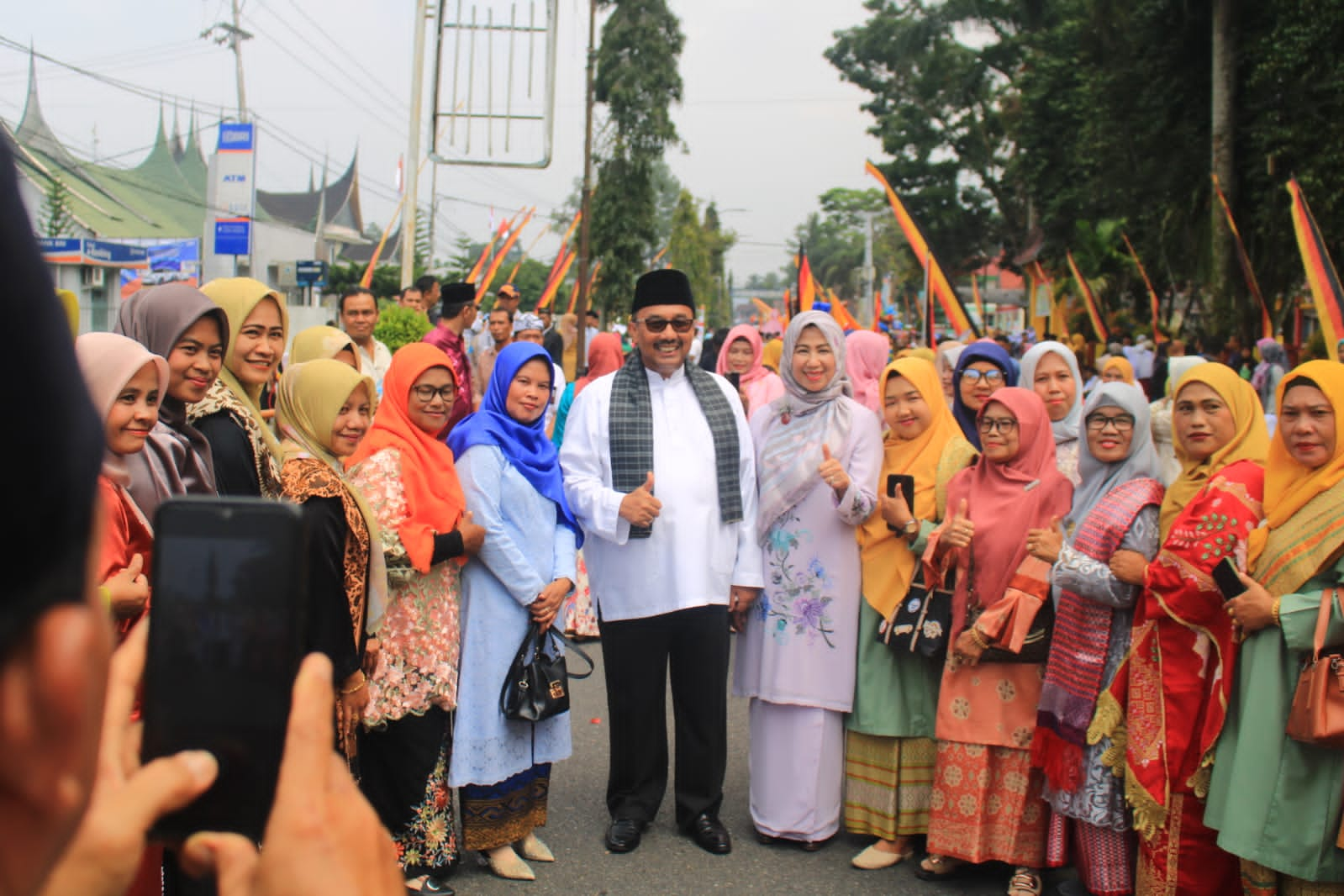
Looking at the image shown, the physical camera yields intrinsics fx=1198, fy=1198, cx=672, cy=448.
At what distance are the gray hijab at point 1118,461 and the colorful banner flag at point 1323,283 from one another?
2924mm

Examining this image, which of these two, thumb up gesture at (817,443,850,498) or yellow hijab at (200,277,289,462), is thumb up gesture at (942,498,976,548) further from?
yellow hijab at (200,277,289,462)

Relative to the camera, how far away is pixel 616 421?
422 cm

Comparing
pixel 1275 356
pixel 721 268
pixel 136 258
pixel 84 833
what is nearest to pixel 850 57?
pixel 136 258

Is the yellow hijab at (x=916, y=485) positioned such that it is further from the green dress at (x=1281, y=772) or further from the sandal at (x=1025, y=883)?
the green dress at (x=1281, y=772)

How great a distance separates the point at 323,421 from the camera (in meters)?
3.35

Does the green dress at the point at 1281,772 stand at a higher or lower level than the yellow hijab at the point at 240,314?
lower

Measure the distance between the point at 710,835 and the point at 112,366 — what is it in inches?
103

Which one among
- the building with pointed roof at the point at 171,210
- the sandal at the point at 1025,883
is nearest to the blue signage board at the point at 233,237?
the building with pointed roof at the point at 171,210

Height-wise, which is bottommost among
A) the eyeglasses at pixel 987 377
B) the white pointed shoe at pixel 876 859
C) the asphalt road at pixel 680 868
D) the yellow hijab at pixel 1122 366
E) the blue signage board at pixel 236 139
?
the asphalt road at pixel 680 868

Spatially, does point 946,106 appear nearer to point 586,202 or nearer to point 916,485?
point 586,202

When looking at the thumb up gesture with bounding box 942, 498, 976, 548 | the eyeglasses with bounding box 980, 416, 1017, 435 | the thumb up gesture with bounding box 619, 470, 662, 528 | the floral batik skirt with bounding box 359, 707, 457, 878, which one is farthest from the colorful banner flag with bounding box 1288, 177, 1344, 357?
the floral batik skirt with bounding box 359, 707, 457, 878

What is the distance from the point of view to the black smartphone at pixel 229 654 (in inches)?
30.7

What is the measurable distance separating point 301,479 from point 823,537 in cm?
187

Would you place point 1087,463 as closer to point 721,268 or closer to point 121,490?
point 121,490
